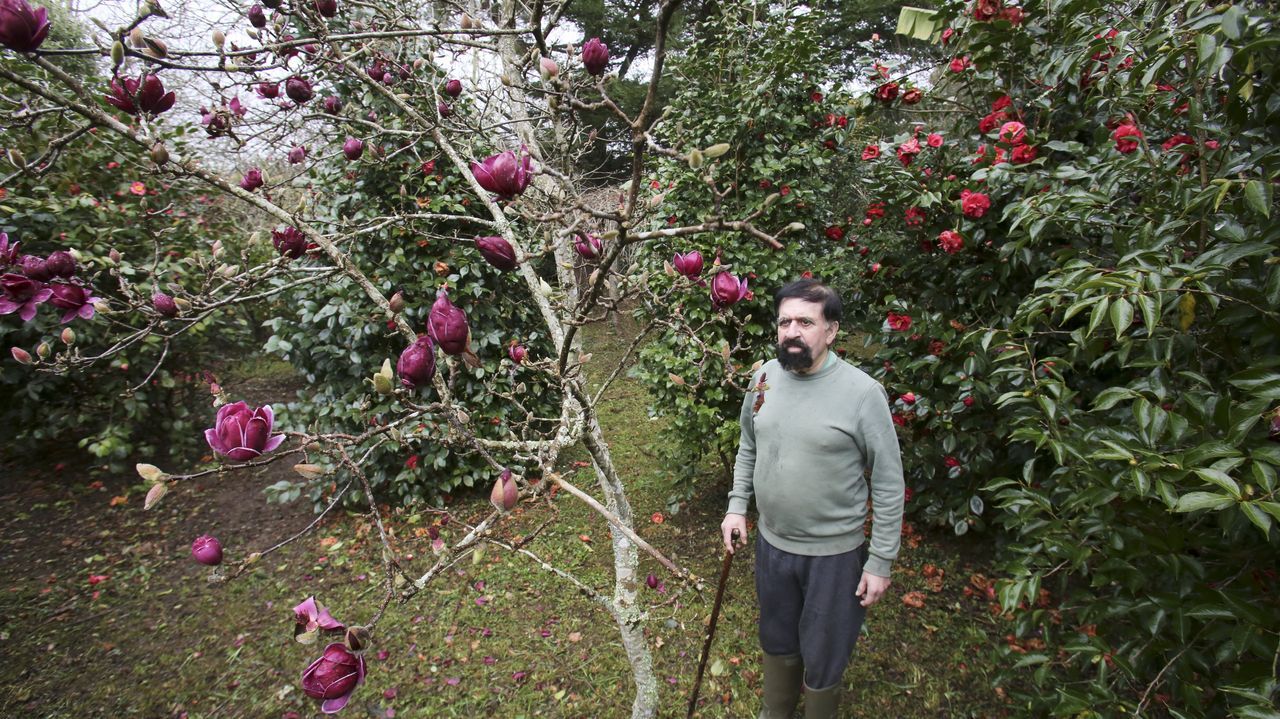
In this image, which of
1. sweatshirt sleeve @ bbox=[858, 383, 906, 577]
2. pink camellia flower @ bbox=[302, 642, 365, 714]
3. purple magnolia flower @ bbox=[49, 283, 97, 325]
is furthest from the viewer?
sweatshirt sleeve @ bbox=[858, 383, 906, 577]

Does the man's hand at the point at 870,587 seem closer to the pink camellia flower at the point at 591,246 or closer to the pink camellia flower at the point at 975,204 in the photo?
the pink camellia flower at the point at 591,246

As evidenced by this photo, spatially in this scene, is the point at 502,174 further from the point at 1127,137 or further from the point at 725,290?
the point at 1127,137

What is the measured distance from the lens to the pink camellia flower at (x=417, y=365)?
871 millimetres

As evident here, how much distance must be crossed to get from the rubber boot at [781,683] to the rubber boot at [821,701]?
5.6 inches

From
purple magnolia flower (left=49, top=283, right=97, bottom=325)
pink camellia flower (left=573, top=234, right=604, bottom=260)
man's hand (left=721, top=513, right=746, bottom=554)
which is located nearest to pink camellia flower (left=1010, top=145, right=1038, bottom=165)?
man's hand (left=721, top=513, right=746, bottom=554)

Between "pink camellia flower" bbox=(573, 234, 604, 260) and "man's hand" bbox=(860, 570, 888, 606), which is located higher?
"pink camellia flower" bbox=(573, 234, 604, 260)

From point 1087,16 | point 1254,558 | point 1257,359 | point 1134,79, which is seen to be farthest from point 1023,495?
point 1087,16

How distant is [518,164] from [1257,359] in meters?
1.68

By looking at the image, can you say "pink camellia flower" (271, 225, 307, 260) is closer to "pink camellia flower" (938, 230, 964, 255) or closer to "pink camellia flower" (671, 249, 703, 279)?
"pink camellia flower" (671, 249, 703, 279)

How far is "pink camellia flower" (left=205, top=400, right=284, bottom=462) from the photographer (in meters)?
0.86

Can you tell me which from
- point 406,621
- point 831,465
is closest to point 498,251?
point 831,465

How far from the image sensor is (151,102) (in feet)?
4.18

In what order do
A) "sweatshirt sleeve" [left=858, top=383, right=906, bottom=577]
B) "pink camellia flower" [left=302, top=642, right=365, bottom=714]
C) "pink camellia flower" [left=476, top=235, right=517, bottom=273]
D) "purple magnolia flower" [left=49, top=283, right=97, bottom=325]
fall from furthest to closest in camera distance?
"sweatshirt sleeve" [left=858, top=383, right=906, bottom=577] → "purple magnolia flower" [left=49, top=283, right=97, bottom=325] → "pink camellia flower" [left=476, top=235, right=517, bottom=273] → "pink camellia flower" [left=302, top=642, right=365, bottom=714]

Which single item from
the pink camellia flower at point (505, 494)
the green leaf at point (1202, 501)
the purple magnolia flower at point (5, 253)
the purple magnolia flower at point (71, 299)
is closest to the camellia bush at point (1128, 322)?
the green leaf at point (1202, 501)
